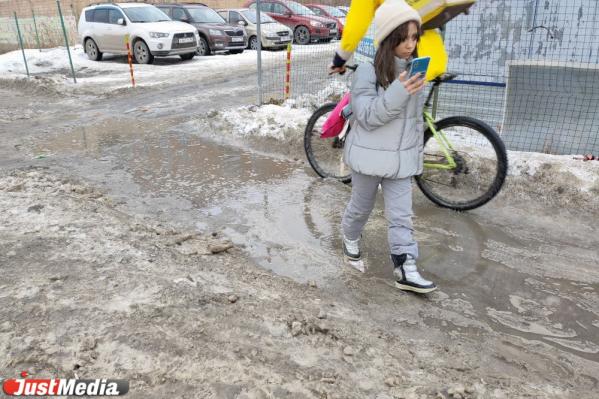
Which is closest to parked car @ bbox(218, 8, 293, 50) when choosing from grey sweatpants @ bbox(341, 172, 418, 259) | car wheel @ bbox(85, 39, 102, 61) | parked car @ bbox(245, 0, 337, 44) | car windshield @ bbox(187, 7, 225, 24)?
car windshield @ bbox(187, 7, 225, 24)

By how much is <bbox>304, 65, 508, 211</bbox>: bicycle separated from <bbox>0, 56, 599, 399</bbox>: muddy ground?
0.67 feet

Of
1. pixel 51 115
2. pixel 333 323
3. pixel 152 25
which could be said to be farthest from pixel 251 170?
pixel 152 25

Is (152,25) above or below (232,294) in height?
above

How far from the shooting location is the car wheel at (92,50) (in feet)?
55.0

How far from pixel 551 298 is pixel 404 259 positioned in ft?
3.45

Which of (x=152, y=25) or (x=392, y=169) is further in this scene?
(x=152, y=25)

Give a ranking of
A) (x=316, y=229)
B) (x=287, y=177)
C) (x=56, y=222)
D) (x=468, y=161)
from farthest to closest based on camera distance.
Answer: (x=287, y=177) < (x=468, y=161) < (x=316, y=229) < (x=56, y=222)

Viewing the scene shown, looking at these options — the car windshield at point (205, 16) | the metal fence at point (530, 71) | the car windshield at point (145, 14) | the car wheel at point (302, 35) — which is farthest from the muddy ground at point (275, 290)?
the car wheel at point (302, 35)

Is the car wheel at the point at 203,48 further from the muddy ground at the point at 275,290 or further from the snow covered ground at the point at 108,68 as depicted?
the muddy ground at the point at 275,290

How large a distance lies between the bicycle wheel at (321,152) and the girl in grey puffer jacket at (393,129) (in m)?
2.01

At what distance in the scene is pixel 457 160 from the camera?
4.55 metres

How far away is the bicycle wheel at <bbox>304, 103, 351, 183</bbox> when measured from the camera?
5500 millimetres

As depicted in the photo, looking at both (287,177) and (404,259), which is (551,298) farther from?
(287,177)

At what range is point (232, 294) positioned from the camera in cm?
315
